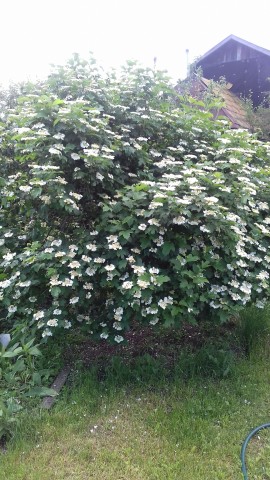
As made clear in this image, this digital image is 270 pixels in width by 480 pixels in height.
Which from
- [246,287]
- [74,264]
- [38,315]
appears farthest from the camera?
[246,287]

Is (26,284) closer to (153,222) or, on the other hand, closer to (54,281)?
(54,281)

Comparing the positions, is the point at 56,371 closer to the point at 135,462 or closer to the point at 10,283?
the point at 10,283

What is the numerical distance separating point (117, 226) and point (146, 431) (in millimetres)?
1198

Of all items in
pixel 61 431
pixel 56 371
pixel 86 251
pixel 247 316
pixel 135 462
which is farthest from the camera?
pixel 247 316

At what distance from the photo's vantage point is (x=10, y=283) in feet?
8.64

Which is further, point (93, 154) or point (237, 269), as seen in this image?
point (237, 269)

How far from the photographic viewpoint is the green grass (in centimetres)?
209

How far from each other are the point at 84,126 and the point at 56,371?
168cm

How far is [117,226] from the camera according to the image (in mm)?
2484

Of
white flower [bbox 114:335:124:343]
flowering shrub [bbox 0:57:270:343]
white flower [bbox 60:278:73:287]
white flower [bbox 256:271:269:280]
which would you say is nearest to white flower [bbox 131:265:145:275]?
flowering shrub [bbox 0:57:270:343]

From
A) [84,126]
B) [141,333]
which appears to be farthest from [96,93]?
[141,333]

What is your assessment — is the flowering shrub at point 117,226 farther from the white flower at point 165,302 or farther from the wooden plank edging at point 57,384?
the wooden plank edging at point 57,384

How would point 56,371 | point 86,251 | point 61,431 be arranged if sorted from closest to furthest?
point 61,431 < point 86,251 < point 56,371

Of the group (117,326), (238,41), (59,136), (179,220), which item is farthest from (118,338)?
(238,41)
